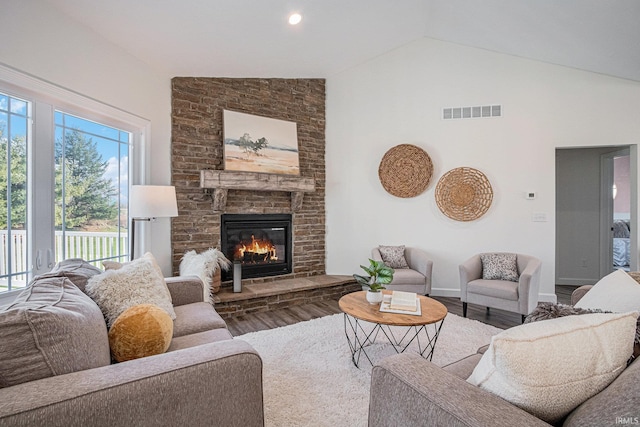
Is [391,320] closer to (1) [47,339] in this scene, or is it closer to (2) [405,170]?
(1) [47,339]

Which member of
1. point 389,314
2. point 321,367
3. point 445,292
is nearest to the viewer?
point 389,314

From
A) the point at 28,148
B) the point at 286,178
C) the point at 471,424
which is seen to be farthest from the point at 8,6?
the point at 471,424

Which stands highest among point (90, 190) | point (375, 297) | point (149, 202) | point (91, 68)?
point (91, 68)

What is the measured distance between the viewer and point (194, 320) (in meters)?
2.01

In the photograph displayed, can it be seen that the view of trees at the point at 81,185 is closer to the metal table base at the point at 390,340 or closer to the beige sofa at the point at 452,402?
the metal table base at the point at 390,340

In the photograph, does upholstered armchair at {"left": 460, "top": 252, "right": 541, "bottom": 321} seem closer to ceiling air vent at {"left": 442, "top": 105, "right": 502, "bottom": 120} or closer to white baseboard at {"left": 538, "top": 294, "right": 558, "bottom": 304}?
white baseboard at {"left": 538, "top": 294, "right": 558, "bottom": 304}

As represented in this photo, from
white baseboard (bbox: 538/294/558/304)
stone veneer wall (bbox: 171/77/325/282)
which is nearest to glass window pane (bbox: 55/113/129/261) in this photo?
stone veneer wall (bbox: 171/77/325/282)

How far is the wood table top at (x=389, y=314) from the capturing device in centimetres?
204

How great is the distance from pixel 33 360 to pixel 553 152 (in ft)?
16.6

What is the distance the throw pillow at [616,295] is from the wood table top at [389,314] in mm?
814

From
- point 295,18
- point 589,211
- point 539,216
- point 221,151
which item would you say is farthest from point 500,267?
point 221,151

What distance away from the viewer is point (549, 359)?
0.87 metres

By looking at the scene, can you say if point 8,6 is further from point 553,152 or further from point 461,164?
point 553,152

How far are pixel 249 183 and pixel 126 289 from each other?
7.60 ft
